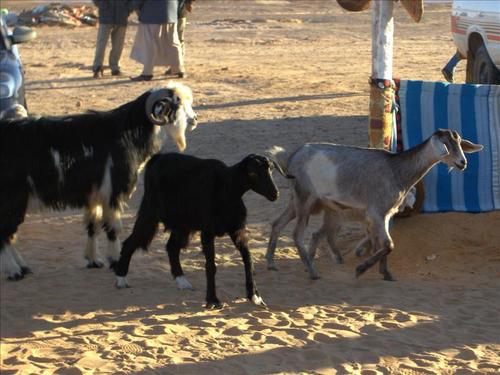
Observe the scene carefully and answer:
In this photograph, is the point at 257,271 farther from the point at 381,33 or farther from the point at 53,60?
the point at 53,60

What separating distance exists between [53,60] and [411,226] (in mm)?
14834

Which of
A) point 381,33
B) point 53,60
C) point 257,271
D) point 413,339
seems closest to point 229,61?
point 53,60

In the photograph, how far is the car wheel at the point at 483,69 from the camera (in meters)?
14.4

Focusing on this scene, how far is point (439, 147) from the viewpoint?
8.59m

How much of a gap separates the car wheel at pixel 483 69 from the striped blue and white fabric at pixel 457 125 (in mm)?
3983

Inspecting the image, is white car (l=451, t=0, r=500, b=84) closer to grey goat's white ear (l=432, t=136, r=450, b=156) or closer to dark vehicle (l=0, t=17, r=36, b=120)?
grey goat's white ear (l=432, t=136, r=450, b=156)

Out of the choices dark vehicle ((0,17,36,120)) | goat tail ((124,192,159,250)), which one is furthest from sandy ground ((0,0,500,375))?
dark vehicle ((0,17,36,120))

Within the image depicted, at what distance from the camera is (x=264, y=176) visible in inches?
308

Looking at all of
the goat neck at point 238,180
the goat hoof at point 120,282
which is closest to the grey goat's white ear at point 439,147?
the goat neck at point 238,180

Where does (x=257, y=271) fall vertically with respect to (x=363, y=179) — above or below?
below

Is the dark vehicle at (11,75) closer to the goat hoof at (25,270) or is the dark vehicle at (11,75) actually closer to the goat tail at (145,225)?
the goat hoof at (25,270)

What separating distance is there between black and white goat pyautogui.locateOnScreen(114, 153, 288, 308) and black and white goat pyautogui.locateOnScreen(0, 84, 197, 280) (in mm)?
365

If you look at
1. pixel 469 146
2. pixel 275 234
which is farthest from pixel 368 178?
pixel 275 234

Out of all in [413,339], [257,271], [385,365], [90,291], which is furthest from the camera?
[257,271]
